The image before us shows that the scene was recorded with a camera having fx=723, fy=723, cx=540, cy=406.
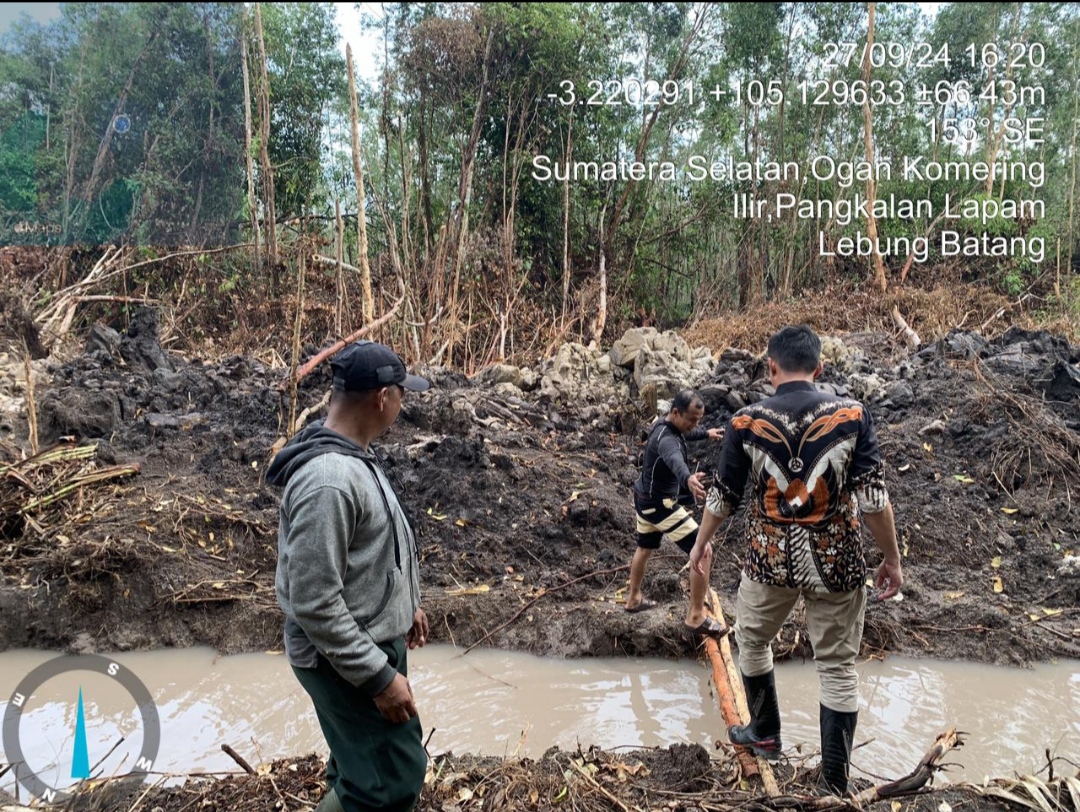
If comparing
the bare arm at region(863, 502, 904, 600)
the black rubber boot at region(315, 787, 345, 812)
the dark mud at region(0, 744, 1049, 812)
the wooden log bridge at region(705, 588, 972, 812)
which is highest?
the bare arm at region(863, 502, 904, 600)

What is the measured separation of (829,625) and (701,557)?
57 centimetres

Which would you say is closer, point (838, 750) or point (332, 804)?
point (332, 804)

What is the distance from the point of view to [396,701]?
Result: 73.9 inches

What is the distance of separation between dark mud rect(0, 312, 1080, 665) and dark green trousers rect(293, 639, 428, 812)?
9.38ft

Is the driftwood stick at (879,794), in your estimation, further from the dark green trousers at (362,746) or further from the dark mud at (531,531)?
the dark green trousers at (362,746)

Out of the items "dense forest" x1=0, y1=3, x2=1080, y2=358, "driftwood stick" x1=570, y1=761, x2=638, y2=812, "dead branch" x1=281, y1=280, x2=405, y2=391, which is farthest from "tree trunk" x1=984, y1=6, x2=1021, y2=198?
"driftwood stick" x1=570, y1=761, x2=638, y2=812

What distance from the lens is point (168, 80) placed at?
12469 millimetres

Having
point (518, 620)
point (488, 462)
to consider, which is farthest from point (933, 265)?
point (518, 620)

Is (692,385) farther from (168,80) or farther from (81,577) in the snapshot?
(168,80)

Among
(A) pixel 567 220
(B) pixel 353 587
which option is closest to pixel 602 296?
(A) pixel 567 220

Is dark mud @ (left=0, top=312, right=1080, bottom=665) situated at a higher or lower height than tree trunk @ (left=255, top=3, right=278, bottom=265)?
lower

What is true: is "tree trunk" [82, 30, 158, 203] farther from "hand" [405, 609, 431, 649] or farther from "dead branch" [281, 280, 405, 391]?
"hand" [405, 609, 431, 649]

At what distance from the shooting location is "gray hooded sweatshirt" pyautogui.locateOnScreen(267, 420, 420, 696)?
1770 mm

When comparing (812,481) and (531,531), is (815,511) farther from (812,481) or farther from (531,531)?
(531,531)
